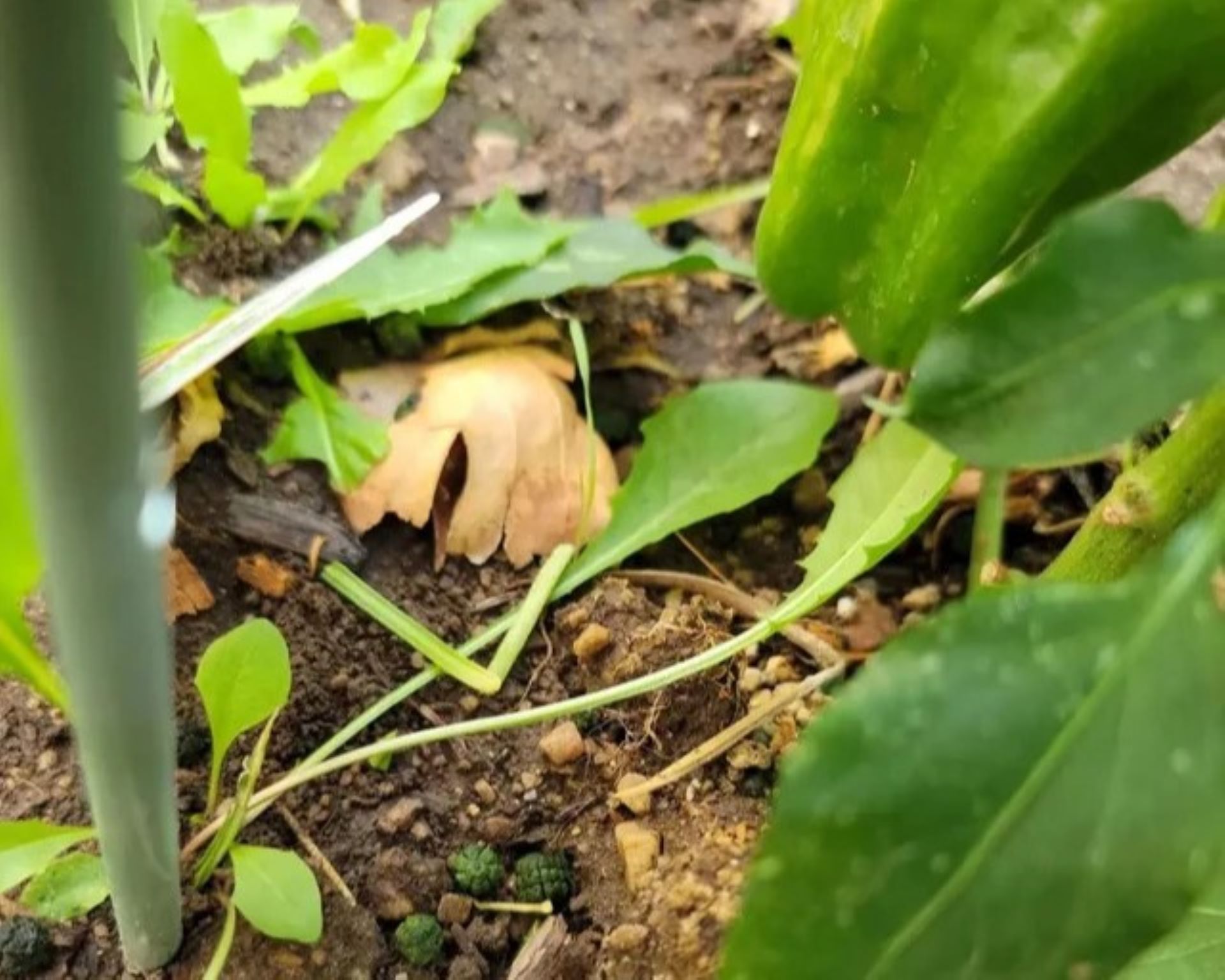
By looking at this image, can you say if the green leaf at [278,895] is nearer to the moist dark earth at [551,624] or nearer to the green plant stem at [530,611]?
the moist dark earth at [551,624]

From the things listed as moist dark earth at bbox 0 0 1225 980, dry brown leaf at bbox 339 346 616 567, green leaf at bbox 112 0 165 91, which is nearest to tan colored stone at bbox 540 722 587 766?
moist dark earth at bbox 0 0 1225 980

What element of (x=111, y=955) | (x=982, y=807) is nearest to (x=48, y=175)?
(x=982, y=807)

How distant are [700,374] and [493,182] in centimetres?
19

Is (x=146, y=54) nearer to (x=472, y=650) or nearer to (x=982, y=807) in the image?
(x=472, y=650)

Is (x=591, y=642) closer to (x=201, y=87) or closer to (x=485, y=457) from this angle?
(x=485, y=457)

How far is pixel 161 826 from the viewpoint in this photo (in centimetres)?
55

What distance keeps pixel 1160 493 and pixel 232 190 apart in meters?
0.54

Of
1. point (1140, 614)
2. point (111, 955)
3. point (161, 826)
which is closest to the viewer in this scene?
point (1140, 614)

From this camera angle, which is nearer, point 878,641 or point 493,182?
point 878,641

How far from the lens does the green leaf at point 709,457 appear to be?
805mm

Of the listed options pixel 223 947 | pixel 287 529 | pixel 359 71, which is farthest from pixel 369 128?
pixel 223 947

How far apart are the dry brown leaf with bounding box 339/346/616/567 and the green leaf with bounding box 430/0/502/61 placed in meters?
0.23

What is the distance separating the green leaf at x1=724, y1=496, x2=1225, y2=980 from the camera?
0.39 metres

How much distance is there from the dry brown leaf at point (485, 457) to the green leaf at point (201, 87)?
0.15 metres
